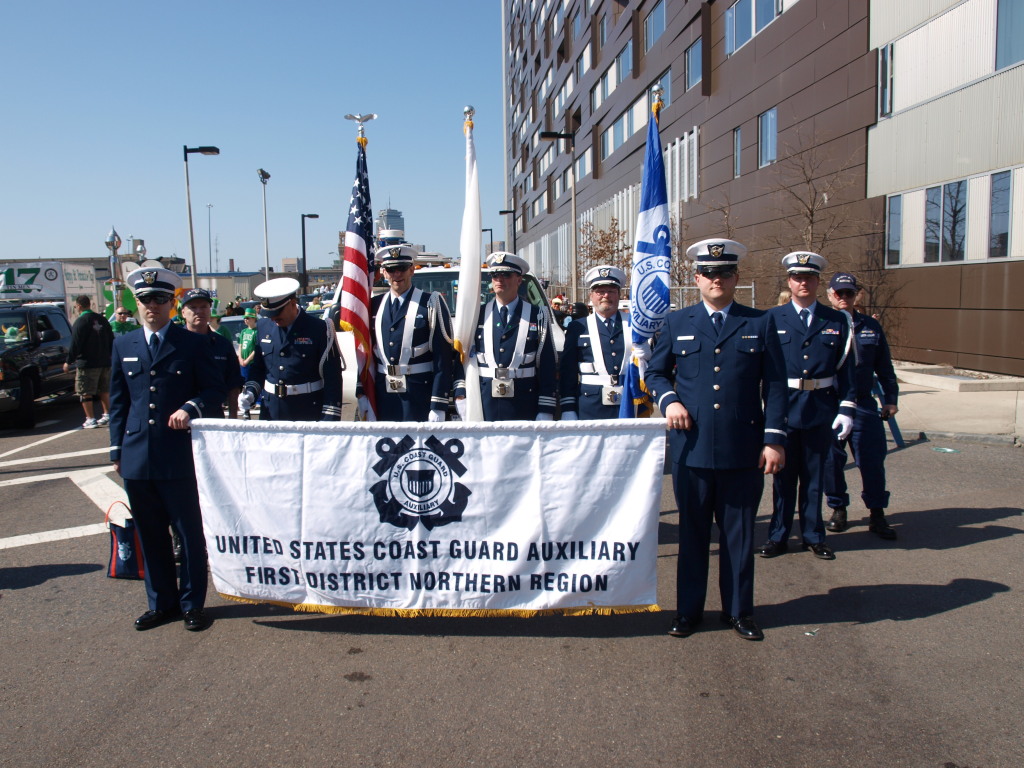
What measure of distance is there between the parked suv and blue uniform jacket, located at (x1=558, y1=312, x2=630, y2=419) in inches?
394

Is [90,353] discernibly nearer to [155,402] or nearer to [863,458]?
[155,402]

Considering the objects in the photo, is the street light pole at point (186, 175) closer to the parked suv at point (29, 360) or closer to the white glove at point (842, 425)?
the parked suv at point (29, 360)

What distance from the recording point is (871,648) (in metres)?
3.93

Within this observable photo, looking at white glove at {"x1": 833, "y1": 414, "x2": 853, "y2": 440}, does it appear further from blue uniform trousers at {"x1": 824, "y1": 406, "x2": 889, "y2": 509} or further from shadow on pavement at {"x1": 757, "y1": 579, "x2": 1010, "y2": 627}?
shadow on pavement at {"x1": 757, "y1": 579, "x2": 1010, "y2": 627}

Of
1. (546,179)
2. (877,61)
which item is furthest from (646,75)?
(546,179)

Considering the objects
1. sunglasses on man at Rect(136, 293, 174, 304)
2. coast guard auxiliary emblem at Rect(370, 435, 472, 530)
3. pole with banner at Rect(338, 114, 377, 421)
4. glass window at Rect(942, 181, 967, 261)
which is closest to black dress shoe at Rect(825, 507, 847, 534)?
coast guard auxiliary emblem at Rect(370, 435, 472, 530)

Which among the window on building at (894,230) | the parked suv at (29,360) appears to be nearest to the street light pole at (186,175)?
the parked suv at (29,360)

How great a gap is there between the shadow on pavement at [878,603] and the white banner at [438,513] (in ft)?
3.14

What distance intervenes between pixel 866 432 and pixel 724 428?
2503 millimetres

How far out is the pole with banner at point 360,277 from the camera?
18.9 feet

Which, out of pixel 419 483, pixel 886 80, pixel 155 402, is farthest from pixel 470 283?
pixel 886 80

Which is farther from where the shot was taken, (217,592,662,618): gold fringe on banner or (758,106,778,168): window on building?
(758,106,778,168): window on building

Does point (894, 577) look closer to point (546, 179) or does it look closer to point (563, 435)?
point (563, 435)

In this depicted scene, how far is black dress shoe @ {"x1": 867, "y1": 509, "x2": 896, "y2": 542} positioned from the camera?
568cm
